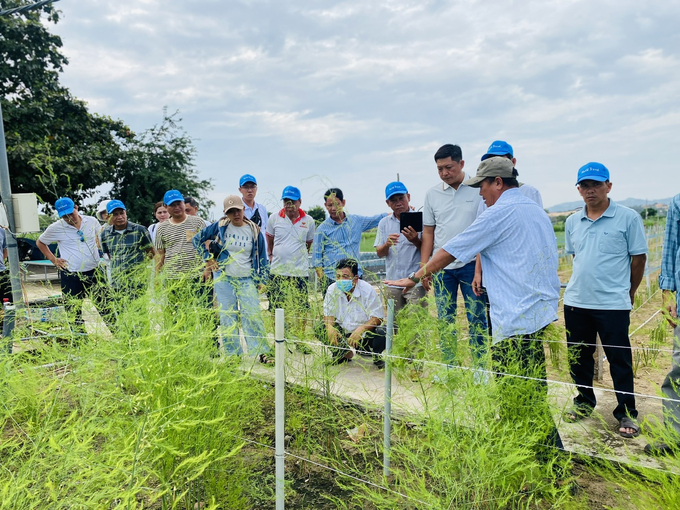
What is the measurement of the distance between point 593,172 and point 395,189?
1677 mm

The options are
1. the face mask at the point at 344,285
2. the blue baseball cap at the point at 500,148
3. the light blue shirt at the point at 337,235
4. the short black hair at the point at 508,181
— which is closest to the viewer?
the short black hair at the point at 508,181

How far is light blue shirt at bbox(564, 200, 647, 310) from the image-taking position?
10.6 feet

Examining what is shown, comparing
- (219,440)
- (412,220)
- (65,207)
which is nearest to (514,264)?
(412,220)

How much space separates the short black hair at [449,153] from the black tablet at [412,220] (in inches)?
19.9

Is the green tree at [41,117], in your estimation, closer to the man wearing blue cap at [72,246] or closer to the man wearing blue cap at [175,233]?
the man wearing blue cap at [72,246]

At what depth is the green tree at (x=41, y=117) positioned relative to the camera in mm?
13328

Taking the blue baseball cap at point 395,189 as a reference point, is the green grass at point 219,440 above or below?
below

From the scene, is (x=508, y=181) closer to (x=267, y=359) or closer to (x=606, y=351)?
(x=606, y=351)

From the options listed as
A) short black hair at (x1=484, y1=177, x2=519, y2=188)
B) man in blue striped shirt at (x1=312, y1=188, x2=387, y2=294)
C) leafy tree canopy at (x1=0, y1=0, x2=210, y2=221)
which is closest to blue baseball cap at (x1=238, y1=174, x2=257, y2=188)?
A: man in blue striped shirt at (x1=312, y1=188, x2=387, y2=294)

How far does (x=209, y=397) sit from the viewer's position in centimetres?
221

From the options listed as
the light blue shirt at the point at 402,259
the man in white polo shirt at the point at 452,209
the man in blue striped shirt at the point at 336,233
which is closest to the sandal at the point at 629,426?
the man in white polo shirt at the point at 452,209

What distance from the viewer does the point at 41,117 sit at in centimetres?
1435

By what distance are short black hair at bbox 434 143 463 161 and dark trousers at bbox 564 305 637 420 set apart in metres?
1.47

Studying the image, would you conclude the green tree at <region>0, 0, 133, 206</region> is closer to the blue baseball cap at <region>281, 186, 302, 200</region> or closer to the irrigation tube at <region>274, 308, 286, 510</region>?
the blue baseball cap at <region>281, 186, 302, 200</region>
